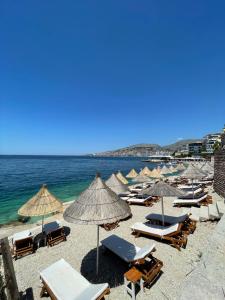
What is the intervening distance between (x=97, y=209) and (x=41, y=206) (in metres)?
4.29

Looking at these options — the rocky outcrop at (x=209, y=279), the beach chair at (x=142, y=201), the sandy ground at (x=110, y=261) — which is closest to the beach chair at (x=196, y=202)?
the beach chair at (x=142, y=201)

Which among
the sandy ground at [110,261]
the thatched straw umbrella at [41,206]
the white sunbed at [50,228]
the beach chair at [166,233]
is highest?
the thatched straw umbrella at [41,206]

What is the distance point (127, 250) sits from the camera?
6.25m

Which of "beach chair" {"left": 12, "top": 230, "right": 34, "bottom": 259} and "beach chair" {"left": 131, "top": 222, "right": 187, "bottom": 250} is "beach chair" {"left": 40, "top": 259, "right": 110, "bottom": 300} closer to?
"beach chair" {"left": 12, "top": 230, "right": 34, "bottom": 259}

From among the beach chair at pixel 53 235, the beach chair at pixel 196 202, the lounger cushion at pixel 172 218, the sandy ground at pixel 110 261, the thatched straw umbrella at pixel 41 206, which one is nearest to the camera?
the sandy ground at pixel 110 261

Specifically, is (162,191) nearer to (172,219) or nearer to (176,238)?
(172,219)

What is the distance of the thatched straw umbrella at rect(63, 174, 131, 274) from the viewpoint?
16.4 feet

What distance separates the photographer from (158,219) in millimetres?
9602

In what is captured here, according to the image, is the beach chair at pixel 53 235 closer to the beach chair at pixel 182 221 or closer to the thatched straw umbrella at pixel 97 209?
the thatched straw umbrella at pixel 97 209

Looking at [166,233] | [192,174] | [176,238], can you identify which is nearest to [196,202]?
[192,174]

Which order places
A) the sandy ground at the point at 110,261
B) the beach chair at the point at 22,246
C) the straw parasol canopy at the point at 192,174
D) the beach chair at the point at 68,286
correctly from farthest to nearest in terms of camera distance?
the straw parasol canopy at the point at 192,174 < the beach chair at the point at 22,246 < the sandy ground at the point at 110,261 < the beach chair at the point at 68,286

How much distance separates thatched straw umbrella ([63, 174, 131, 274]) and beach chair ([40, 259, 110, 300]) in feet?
4.85

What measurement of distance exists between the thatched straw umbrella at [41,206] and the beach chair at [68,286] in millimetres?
3122

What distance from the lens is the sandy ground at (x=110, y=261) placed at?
513cm
